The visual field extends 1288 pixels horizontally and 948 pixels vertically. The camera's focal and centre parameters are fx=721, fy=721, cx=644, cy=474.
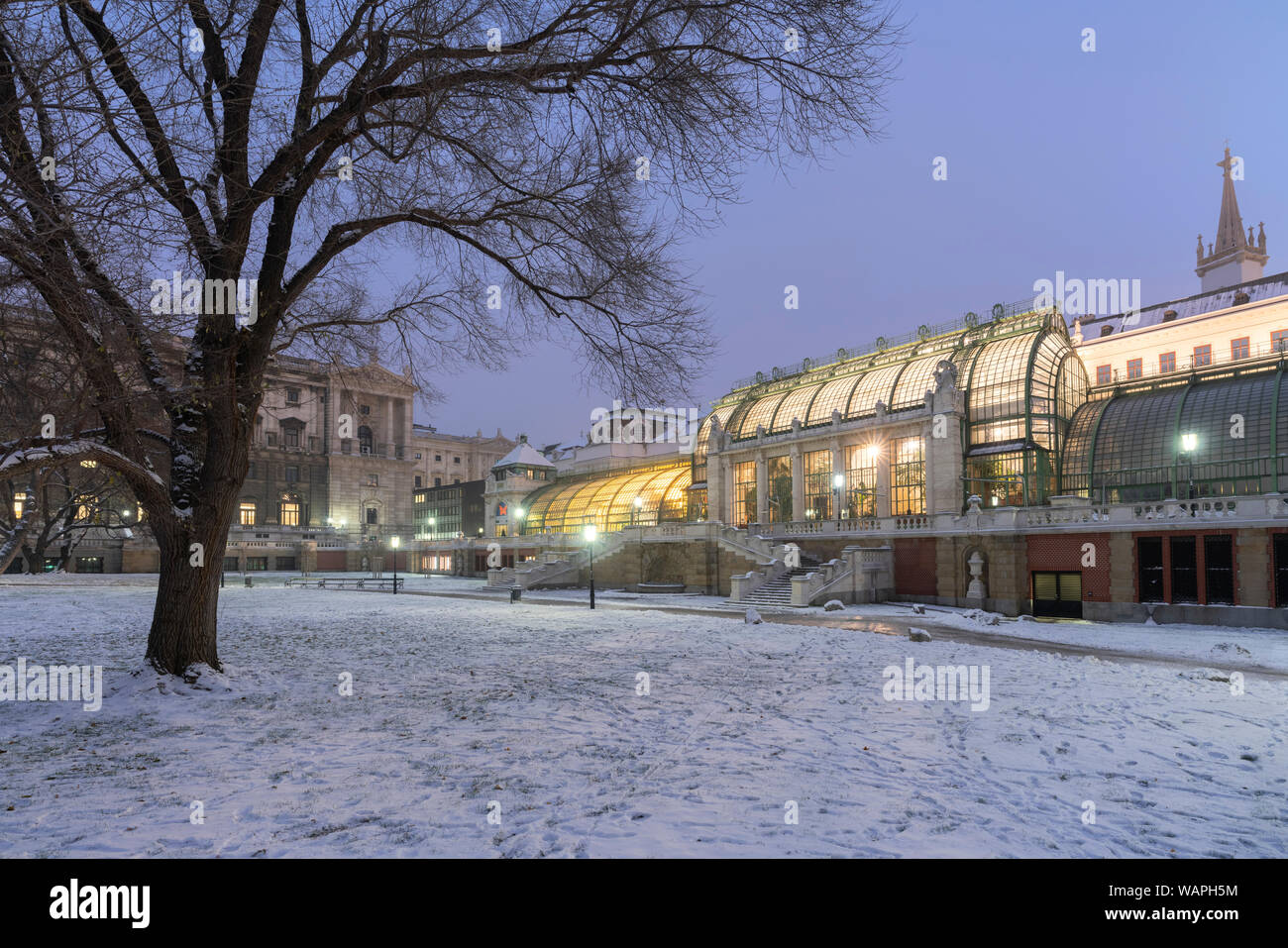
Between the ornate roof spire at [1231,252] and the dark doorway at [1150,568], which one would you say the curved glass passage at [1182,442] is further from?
the ornate roof spire at [1231,252]

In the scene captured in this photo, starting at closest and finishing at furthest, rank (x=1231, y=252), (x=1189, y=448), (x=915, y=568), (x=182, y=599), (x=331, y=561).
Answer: (x=182, y=599) → (x=1189, y=448) → (x=915, y=568) → (x=1231, y=252) → (x=331, y=561)

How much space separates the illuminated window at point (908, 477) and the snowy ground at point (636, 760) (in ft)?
78.4

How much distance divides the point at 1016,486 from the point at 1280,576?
11668mm

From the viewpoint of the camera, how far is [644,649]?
54.4 ft

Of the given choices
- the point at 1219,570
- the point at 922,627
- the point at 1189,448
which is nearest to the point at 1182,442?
the point at 1189,448

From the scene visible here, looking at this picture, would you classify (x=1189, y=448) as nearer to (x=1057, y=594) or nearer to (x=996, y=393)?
(x=996, y=393)

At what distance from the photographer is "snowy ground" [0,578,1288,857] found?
19.1 ft

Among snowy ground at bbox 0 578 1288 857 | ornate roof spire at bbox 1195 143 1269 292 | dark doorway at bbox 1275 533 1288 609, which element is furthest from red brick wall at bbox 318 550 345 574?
ornate roof spire at bbox 1195 143 1269 292

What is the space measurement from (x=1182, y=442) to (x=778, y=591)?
19096 millimetres

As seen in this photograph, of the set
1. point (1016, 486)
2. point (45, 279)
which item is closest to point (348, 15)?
point (45, 279)

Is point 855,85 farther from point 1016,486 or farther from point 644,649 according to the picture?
point 1016,486

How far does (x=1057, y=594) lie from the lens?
29953 millimetres

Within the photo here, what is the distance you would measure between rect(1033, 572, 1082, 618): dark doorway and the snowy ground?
15.4 metres

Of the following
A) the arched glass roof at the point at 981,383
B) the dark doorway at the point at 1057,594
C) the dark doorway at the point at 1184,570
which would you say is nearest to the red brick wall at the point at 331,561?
the arched glass roof at the point at 981,383
